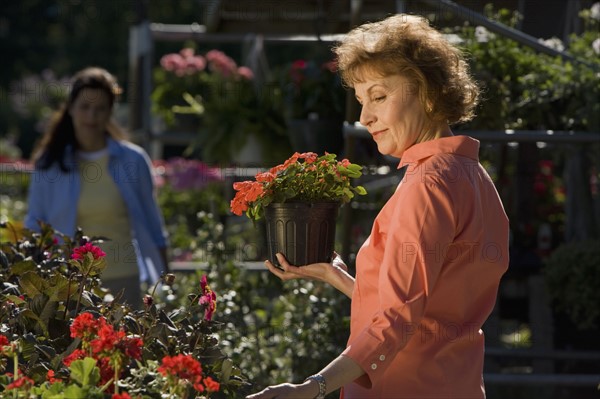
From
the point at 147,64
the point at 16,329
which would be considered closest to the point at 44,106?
the point at 147,64

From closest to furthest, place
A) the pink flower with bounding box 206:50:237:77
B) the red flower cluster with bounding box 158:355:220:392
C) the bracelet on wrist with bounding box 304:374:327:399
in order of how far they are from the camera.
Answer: the red flower cluster with bounding box 158:355:220:392, the bracelet on wrist with bounding box 304:374:327:399, the pink flower with bounding box 206:50:237:77

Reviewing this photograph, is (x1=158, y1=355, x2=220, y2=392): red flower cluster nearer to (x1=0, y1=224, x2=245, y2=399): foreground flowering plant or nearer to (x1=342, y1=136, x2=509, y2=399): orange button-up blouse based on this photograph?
(x1=0, y1=224, x2=245, y2=399): foreground flowering plant

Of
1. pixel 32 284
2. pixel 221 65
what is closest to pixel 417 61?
pixel 32 284

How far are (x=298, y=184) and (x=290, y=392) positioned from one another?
0.72 m

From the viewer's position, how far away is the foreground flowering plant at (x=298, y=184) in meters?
2.54

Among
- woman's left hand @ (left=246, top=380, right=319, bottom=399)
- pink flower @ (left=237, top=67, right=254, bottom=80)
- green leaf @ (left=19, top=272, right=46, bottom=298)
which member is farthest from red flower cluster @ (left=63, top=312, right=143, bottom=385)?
pink flower @ (left=237, top=67, right=254, bottom=80)

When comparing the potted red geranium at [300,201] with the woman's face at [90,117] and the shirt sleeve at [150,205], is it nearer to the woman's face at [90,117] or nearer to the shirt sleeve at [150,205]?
the shirt sleeve at [150,205]

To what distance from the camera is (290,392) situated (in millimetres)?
1933

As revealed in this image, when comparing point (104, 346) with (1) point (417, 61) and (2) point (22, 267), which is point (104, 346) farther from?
(2) point (22, 267)

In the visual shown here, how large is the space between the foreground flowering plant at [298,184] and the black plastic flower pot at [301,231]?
21 mm

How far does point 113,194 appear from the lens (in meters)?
5.38

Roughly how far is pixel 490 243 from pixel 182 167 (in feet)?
23.8

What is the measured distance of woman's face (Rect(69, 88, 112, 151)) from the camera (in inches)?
217

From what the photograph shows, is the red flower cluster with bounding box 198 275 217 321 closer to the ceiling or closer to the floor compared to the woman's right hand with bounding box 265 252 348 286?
closer to the floor
